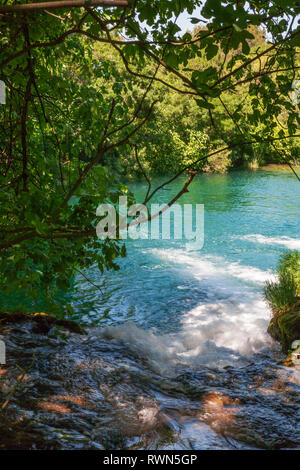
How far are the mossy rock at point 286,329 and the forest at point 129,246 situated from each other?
0.02 meters

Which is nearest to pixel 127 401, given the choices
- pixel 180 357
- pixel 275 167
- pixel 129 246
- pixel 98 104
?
pixel 180 357

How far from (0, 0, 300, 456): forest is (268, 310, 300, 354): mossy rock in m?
0.02

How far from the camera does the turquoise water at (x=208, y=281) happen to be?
7352 millimetres

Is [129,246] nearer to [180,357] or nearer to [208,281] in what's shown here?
[208,281]

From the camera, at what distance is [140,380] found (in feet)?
13.1

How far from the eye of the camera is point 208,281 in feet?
32.2

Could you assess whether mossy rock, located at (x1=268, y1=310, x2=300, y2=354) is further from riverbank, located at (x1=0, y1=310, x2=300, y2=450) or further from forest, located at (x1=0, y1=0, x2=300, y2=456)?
riverbank, located at (x1=0, y1=310, x2=300, y2=450)

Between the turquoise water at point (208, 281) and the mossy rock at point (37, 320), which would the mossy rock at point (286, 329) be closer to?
the turquoise water at point (208, 281)

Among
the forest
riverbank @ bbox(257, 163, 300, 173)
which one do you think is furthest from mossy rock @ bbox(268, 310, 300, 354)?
riverbank @ bbox(257, 163, 300, 173)

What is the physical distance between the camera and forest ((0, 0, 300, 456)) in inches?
75.2

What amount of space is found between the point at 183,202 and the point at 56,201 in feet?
61.0

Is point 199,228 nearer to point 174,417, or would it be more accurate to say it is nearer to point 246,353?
point 246,353

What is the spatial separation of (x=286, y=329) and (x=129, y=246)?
755cm

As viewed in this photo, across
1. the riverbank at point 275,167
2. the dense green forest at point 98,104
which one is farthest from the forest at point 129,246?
the riverbank at point 275,167
